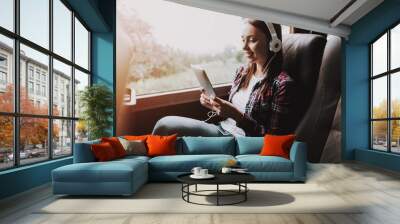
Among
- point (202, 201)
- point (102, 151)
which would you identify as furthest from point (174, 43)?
point (202, 201)

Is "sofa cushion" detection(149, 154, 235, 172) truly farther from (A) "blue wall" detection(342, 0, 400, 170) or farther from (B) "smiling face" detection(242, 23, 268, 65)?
(A) "blue wall" detection(342, 0, 400, 170)

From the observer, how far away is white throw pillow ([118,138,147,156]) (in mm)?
6584

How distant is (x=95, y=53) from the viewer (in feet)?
27.9

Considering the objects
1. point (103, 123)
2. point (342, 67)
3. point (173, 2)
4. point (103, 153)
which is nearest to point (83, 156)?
point (103, 153)

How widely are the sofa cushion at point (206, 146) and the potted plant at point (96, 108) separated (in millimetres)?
1863

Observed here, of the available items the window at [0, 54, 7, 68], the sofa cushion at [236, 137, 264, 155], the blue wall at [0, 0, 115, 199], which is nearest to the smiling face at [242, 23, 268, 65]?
the sofa cushion at [236, 137, 264, 155]

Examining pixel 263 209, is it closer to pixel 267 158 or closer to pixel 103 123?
pixel 267 158

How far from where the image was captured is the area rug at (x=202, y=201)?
4.11 m

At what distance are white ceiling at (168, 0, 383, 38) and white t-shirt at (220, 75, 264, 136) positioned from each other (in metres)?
1.47

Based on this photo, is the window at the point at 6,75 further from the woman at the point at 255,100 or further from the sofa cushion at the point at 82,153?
the woman at the point at 255,100

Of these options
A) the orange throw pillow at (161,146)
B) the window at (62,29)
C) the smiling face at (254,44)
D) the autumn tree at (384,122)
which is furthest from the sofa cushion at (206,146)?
the autumn tree at (384,122)

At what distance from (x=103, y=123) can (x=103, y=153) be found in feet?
7.19

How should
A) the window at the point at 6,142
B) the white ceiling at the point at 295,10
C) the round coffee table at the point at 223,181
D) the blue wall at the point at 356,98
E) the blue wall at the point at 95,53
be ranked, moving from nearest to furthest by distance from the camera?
the round coffee table at the point at 223,181 → the window at the point at 6,142 → the blue wall at the point at 95,53 → the white ceiling at the point at 295,10 → the blue wall at the point at 356,98

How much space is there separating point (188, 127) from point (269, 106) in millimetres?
1979
